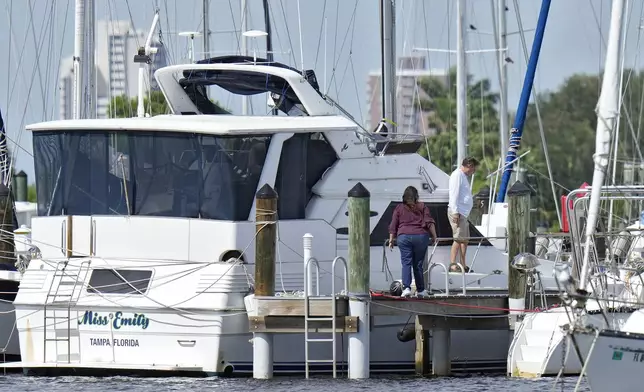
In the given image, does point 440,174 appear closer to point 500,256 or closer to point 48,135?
point 500,256

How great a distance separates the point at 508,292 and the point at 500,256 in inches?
56.1

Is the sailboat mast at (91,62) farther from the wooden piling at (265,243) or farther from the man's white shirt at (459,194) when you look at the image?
the man's white shirt at (459,194)

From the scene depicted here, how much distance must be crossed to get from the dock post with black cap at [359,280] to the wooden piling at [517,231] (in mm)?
2000

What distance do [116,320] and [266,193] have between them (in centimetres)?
257

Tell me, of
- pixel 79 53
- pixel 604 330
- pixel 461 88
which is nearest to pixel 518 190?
pixel 604 330

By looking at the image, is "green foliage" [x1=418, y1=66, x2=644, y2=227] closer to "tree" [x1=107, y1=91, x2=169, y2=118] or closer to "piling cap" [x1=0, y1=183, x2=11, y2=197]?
"tree" [x1=107, y1=91, x2=169, y2=118]

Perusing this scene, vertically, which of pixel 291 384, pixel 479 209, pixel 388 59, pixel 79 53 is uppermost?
pixel 79 53

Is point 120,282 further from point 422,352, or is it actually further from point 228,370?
point 422,352

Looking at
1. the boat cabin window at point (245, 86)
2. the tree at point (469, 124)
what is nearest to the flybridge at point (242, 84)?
the boat cabin window at point (245, 86)

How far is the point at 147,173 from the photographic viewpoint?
21.1 metres

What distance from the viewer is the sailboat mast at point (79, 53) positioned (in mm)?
25531

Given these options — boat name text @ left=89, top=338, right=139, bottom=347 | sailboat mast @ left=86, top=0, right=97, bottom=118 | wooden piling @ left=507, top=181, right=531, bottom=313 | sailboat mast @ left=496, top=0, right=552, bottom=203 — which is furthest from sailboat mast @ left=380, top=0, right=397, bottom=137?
boat name text @ left=89, top=338, right=139, bottom=347

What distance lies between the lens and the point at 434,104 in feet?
247

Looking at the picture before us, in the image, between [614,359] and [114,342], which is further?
[114,342]
